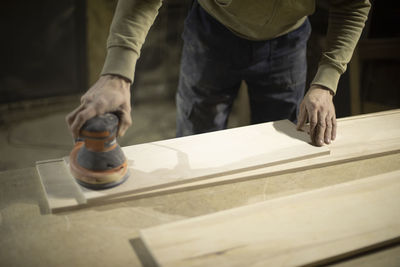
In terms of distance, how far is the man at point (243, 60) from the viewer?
4.38ft

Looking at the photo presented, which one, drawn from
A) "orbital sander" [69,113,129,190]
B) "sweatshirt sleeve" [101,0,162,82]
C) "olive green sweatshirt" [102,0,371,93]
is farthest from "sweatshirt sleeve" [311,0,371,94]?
"orbital sander" [69,113,129,190]

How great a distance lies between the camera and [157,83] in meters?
4.05

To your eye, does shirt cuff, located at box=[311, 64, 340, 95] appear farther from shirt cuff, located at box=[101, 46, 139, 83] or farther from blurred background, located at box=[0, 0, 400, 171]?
blurred background, located at box=[0, 0, 400, 171]

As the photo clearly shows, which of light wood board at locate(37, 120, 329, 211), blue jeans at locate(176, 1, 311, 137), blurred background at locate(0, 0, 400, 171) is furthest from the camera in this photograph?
blurred background at locate(0, 0, 400, 171)

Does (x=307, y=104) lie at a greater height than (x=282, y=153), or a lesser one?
greater

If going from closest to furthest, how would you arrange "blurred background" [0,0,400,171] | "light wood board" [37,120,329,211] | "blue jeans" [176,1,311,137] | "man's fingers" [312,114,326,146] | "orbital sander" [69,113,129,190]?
"orbital sander" [69,113,129,190], "light wood board" [37,120,329,211], "man's fingers" [312,114,326,146], "blue jeans" [176,1,311,137], "blurred background" [0,0,400,171]

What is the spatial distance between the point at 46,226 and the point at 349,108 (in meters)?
2.32

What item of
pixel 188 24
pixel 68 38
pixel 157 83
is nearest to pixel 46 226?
pixel 188 24

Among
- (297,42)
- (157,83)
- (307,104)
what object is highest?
(297,42)

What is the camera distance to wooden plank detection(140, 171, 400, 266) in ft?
3.13

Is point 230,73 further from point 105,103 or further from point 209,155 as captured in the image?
point 105,103

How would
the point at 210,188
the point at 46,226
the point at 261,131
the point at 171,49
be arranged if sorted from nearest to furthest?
the point at 46,226 → the point at 210,188 → the point at 261,131 → the point at 171,49

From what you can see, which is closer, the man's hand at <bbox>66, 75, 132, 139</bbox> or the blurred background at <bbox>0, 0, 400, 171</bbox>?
the man's hand at <bbox>66, 75, 132, 139</bbox>

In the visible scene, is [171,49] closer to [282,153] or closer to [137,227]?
[282,153]
